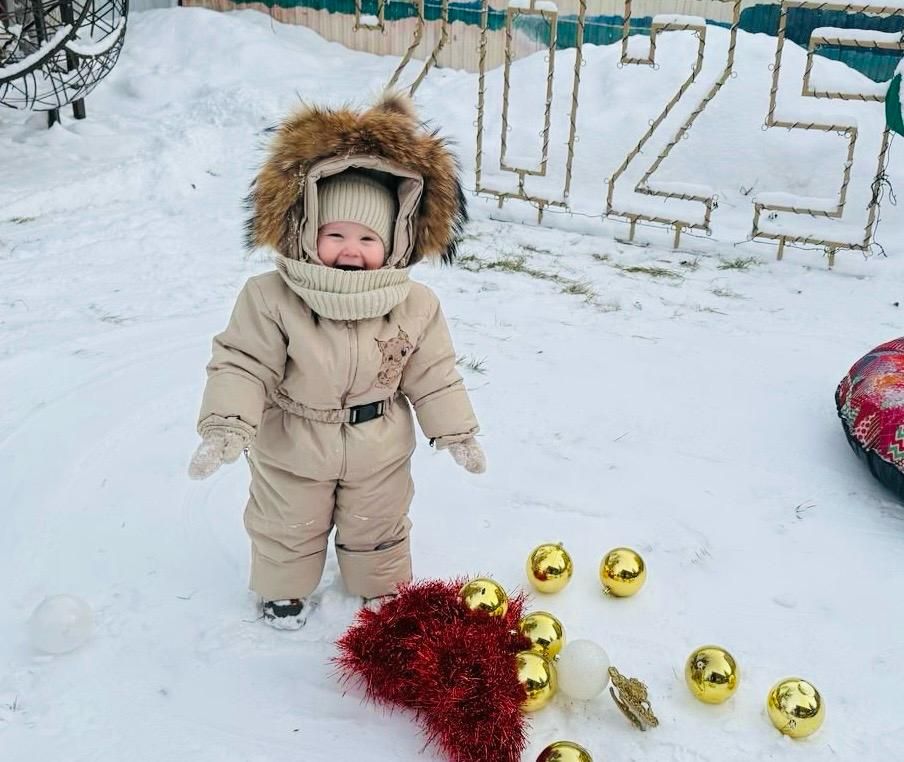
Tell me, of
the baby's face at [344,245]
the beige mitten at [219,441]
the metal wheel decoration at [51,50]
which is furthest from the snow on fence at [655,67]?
the metal wheel decoration at [51,50]

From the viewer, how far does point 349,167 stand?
1886 millimetres

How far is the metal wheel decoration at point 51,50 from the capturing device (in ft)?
16.8

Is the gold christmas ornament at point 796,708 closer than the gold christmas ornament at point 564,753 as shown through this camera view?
No

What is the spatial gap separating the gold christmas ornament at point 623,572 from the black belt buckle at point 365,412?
74 cm

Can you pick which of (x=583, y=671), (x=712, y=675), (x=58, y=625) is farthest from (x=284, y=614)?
(x=712, y=675)

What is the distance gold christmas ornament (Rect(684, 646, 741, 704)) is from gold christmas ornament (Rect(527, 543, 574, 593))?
0.42 metres

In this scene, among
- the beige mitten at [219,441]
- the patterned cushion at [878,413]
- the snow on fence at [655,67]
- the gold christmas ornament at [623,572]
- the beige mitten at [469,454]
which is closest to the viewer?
the beige mitten at [219,441]

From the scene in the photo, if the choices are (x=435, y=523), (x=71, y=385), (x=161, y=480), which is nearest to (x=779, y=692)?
(x=435, y=523)

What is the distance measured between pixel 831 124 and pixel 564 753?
418 cm

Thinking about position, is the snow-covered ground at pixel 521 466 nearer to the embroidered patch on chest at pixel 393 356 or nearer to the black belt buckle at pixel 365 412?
the black belt buckle at pixel 365 412

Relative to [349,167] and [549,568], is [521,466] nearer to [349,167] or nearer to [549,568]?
[549,568]

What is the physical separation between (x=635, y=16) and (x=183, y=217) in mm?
5100

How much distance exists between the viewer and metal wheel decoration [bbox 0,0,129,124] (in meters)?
5.12

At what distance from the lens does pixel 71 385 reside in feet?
10.6
